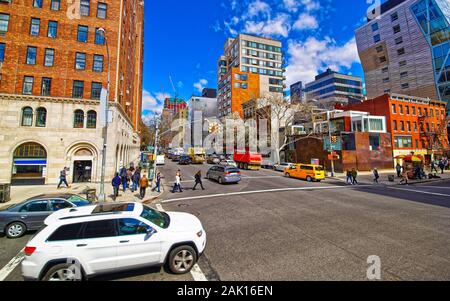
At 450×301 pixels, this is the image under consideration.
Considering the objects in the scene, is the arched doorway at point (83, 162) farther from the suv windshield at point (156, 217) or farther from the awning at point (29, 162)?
the suv windshield at point (156, 217)

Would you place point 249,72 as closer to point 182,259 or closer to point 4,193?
point 4,193

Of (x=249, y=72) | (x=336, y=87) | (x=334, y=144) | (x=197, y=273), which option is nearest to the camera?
(x=197, y=273)

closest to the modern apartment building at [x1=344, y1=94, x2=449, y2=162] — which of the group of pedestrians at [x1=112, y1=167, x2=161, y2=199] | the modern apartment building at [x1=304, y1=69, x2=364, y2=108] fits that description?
the modern apartment building at [x1=304, y1=69, x2=364, y2=108]

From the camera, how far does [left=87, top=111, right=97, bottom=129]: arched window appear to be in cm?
2097

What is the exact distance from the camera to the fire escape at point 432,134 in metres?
40.5

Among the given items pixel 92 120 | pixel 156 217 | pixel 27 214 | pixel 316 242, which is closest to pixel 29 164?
pixel 92 120

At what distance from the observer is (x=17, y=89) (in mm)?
19141

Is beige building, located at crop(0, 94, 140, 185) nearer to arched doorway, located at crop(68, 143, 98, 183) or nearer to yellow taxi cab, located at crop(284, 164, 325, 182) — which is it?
arched doorway, located at crop(68, 143, 98, 183)

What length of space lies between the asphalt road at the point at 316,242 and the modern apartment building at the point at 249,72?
63.2 metres

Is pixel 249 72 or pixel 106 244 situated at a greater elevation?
pixel 249 72

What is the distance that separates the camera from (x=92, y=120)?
69.1ft

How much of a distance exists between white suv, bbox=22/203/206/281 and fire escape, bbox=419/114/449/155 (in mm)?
54447

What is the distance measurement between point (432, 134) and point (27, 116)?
65.9 m

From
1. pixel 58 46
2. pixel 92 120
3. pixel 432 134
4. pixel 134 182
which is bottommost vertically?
pixel 134 182
